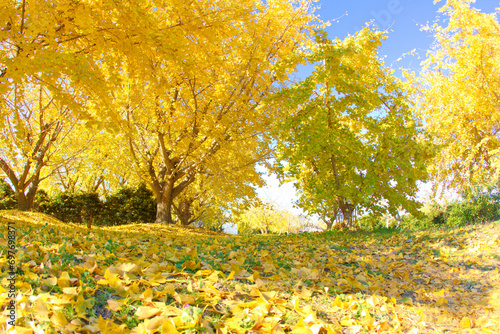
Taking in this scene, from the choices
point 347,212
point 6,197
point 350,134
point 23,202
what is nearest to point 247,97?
point 350,134

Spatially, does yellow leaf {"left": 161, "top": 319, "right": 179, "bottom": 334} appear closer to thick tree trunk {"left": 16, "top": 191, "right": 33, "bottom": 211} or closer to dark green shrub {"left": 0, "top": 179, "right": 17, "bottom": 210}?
thick tree trunk {"left": 16, "top": 191, "right": 33, "bottom": 211}

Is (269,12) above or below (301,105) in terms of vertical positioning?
above

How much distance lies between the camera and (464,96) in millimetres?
10766

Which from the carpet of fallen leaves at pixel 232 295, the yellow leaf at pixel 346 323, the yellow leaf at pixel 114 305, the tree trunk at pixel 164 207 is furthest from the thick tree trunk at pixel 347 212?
the yellow leaf at pixel 114 305

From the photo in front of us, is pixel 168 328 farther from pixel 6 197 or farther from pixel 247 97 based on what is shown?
pixel 6 197

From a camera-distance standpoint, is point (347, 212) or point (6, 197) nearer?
point (347, 212)

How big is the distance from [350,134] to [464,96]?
5978mm

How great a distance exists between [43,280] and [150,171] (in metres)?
8.43

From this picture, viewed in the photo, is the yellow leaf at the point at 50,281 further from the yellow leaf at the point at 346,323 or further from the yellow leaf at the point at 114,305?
the yellow leaf at the point at 346,323

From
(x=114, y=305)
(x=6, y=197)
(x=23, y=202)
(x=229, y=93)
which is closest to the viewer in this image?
(x=114, y=305)

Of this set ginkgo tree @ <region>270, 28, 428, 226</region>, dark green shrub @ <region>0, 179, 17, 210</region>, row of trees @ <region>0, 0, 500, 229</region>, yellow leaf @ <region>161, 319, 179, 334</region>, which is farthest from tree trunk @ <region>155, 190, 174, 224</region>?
yellow leaf @ <region>161, 319, 179, 334</region>

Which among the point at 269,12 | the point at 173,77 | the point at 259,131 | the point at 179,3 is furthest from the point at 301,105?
the point at 179,3

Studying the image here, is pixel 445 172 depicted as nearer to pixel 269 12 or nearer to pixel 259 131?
pixel 259 131

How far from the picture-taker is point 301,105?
8.24 m
